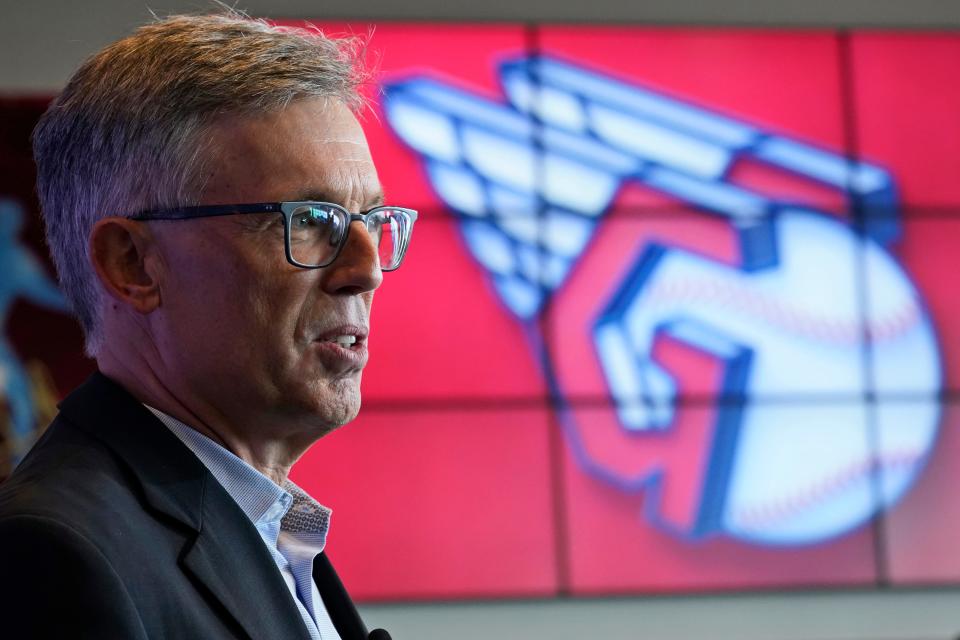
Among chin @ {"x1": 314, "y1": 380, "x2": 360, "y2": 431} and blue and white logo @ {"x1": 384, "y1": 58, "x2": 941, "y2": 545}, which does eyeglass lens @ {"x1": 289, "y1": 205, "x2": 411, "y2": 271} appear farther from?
blue and white logo @ {"x1": 384, "y1": 58, "x2": 941, "y2": 545}

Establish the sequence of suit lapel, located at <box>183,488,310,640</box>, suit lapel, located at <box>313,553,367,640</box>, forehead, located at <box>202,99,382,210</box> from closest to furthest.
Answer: suit lapel, located at <box>183,488,310,640</box>
forehead, located at <box>202,99,382,210</box>
suit lapel, located at <box>313,553,367,640</box>

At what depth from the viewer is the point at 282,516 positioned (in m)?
1.21

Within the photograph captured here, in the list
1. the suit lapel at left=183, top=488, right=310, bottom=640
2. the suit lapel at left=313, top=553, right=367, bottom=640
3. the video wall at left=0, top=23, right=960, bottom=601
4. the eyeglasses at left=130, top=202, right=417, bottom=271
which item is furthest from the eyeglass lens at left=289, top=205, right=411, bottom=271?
the video wall at left=0, top=23, right=960, bottom=601

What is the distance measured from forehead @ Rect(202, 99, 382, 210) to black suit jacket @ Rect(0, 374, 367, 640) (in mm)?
221

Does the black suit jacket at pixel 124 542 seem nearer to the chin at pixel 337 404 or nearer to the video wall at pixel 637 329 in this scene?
the chin at pixel 337 404

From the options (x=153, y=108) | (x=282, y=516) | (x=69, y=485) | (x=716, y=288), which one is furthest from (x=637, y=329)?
(x=69, y=485)

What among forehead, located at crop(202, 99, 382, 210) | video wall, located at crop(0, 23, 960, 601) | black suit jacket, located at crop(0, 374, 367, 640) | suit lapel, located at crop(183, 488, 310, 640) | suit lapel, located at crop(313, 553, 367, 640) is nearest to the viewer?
black suit jacket, located at crop(0, 374, 367, 640)

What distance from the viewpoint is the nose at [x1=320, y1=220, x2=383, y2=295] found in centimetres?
117

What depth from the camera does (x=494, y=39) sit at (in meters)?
4.58

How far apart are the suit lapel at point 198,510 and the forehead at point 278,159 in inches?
8.5

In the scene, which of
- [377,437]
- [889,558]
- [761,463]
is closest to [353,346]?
[377,437]

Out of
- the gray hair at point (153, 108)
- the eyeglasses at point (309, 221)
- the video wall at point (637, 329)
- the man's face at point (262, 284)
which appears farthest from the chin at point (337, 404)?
the video wall at point (637, 329)

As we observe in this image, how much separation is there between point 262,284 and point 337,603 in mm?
414

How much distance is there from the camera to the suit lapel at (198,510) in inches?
40.6
